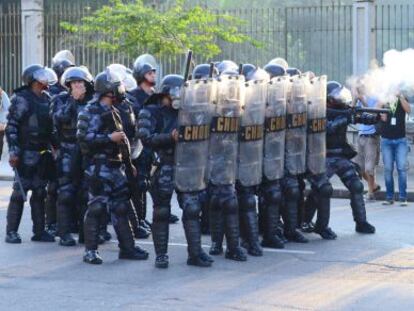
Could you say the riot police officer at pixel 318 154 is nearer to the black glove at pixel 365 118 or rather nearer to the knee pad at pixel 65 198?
the black glove at pixel 365 118

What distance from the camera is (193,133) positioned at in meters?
9.21

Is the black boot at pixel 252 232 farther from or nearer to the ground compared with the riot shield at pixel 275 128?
nearer to the ground

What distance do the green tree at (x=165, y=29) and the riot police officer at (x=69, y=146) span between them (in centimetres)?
864

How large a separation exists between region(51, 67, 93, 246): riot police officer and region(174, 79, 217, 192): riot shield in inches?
58.9

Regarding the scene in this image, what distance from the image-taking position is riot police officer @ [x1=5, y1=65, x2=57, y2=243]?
10641 millimetres

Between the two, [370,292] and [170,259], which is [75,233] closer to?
[170,259]

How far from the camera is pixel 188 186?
9.27m

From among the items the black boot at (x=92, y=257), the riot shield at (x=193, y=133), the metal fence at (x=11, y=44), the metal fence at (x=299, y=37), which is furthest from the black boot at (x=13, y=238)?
the metal fence at (x=11, y=44)

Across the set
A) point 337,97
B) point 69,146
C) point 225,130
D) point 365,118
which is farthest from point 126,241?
point 365,118

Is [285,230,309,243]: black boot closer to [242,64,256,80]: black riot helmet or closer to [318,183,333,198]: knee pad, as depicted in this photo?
[318,183,333,198]: knee pad

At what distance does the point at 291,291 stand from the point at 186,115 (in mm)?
1822

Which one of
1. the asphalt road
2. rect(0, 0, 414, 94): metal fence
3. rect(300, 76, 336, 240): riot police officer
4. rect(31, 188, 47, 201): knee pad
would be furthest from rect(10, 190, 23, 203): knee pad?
rect(0, 0, 414, 94): metal fence

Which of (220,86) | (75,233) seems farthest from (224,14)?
(220,86)

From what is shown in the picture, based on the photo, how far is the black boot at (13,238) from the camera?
10766mm
